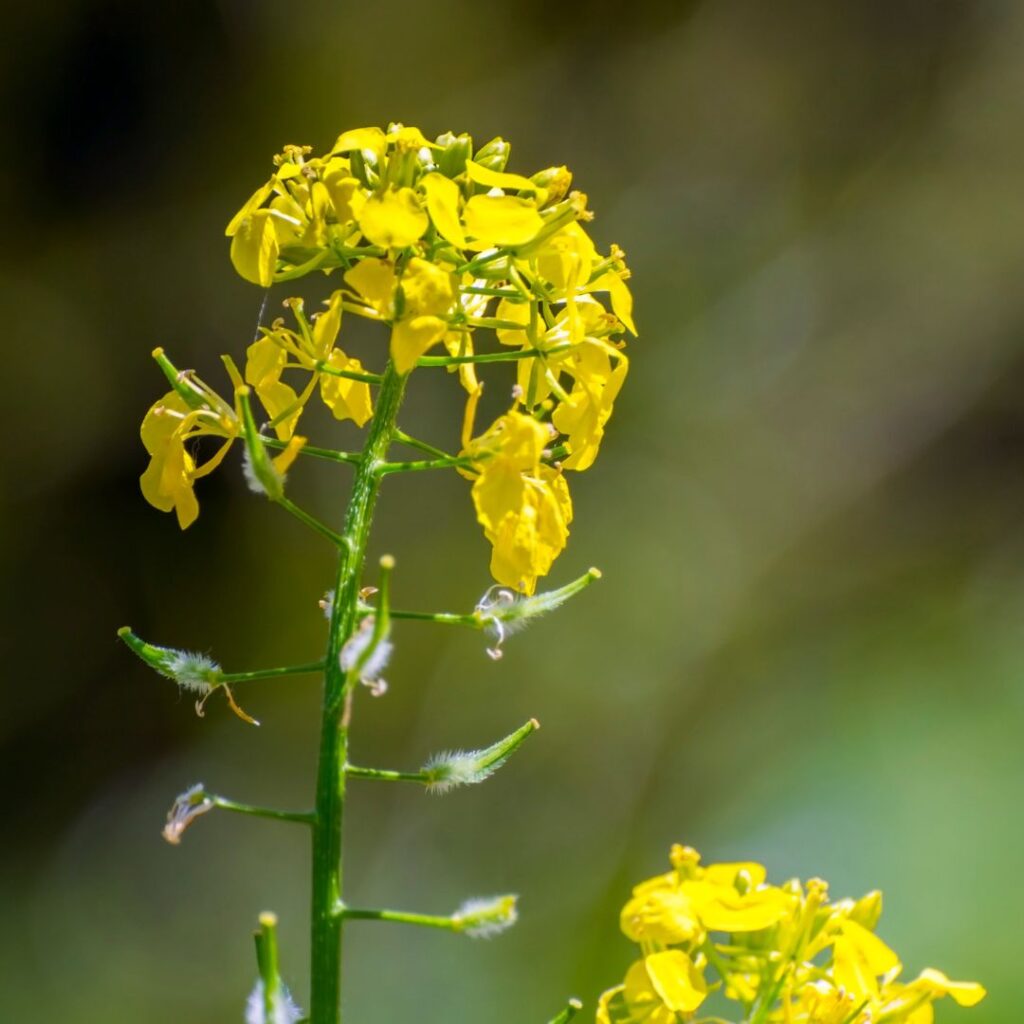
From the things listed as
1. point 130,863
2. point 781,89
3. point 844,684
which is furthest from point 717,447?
point 130,863

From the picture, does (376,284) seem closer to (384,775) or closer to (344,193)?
(344,193)

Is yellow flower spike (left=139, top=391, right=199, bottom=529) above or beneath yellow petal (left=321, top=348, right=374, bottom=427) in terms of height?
beneath

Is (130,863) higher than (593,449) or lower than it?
higher

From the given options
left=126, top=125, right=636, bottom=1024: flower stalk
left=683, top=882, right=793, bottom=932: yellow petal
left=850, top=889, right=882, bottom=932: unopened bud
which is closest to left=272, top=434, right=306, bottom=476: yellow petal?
left=126, top=125, right=636, bottom=1024: flower stalk

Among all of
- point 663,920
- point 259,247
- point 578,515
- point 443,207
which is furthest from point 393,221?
point 578,515

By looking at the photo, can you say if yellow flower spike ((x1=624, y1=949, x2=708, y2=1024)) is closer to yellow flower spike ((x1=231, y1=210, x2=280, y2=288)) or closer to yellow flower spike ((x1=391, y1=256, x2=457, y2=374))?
yellow flower spike ((x1=391, y1=256, x2=457, y2=374))

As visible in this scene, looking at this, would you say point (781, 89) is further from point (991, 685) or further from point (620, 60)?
point (991, 685)
